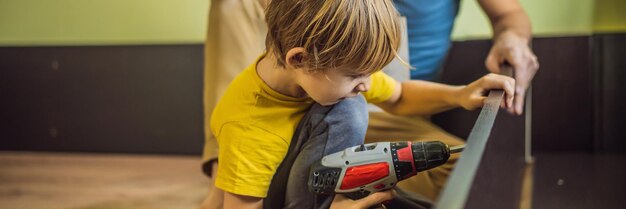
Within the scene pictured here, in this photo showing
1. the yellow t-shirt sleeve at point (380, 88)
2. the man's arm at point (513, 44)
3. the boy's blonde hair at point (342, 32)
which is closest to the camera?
the boy's blonde hair at point (342, 32)

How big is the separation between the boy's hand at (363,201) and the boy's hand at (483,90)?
21 cm

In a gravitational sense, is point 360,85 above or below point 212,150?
above

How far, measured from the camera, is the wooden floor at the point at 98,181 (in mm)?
1993

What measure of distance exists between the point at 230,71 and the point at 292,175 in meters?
0.67

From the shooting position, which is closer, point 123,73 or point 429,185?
point 429,185

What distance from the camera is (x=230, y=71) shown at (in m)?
1.65

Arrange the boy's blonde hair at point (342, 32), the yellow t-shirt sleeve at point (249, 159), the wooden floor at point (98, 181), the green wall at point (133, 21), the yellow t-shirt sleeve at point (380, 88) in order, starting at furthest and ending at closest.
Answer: the green wall at point (133, 21) < the wooden floor at point (98, 181) < the yellow t-shirt sleeve at point (380, 88) < the yellow t-shirt sleeve at point (249, 159) < the boy's blonde hair at point (342, 32)

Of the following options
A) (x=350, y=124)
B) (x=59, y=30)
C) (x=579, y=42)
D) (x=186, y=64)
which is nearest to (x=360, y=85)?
(x=350, y=124)

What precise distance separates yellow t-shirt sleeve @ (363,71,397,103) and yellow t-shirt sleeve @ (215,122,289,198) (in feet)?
0.54

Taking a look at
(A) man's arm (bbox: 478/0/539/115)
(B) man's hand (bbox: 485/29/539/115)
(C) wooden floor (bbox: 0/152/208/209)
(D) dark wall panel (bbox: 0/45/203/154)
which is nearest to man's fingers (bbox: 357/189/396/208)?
(A) man's arm (bbox: 478/0/539/115)

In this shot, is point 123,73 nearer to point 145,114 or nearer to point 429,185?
point 145,114

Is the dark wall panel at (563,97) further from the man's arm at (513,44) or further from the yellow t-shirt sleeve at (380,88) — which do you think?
the yellow t-shirt sleeve at (380,88)

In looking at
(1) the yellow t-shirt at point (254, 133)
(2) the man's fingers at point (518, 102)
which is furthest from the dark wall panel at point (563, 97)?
(1) the yellow t-shirt at point (254, 133)

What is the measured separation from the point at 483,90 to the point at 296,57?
302 mm
